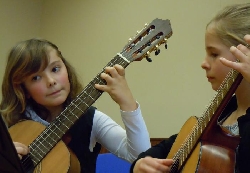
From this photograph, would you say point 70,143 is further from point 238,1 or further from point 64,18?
point 64,18

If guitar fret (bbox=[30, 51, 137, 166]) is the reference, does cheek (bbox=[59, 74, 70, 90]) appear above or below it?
above

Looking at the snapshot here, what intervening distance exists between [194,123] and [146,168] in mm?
174

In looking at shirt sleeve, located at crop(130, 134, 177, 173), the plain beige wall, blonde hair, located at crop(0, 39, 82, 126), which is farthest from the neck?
the plain beige wall

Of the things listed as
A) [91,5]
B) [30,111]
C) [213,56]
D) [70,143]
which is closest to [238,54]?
[213,56]

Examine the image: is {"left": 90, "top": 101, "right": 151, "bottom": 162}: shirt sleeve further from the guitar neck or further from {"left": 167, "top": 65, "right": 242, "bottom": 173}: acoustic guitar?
{"left": 167, "top": 65, "right": 242, "bottom": 173}: acoustic guitar

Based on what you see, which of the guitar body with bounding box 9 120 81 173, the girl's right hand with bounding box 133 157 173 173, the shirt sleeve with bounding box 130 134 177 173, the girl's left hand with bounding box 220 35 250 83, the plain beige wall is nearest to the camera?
the girl's left hand with bounding box 220 35 250 83

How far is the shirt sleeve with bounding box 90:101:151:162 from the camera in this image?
1.21m

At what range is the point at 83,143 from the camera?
1358 millimetres

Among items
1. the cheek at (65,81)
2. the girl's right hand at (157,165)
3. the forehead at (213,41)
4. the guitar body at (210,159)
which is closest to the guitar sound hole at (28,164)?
the cheek at (65,81)

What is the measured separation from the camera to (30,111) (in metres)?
1.40

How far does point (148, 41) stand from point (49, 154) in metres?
0.51

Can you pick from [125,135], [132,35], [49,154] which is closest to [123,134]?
[125,135]

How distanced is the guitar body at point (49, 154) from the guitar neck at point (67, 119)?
1.0 inches

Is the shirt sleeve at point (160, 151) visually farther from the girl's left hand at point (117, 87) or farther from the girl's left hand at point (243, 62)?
the girl's left hand at point (243, 62)
